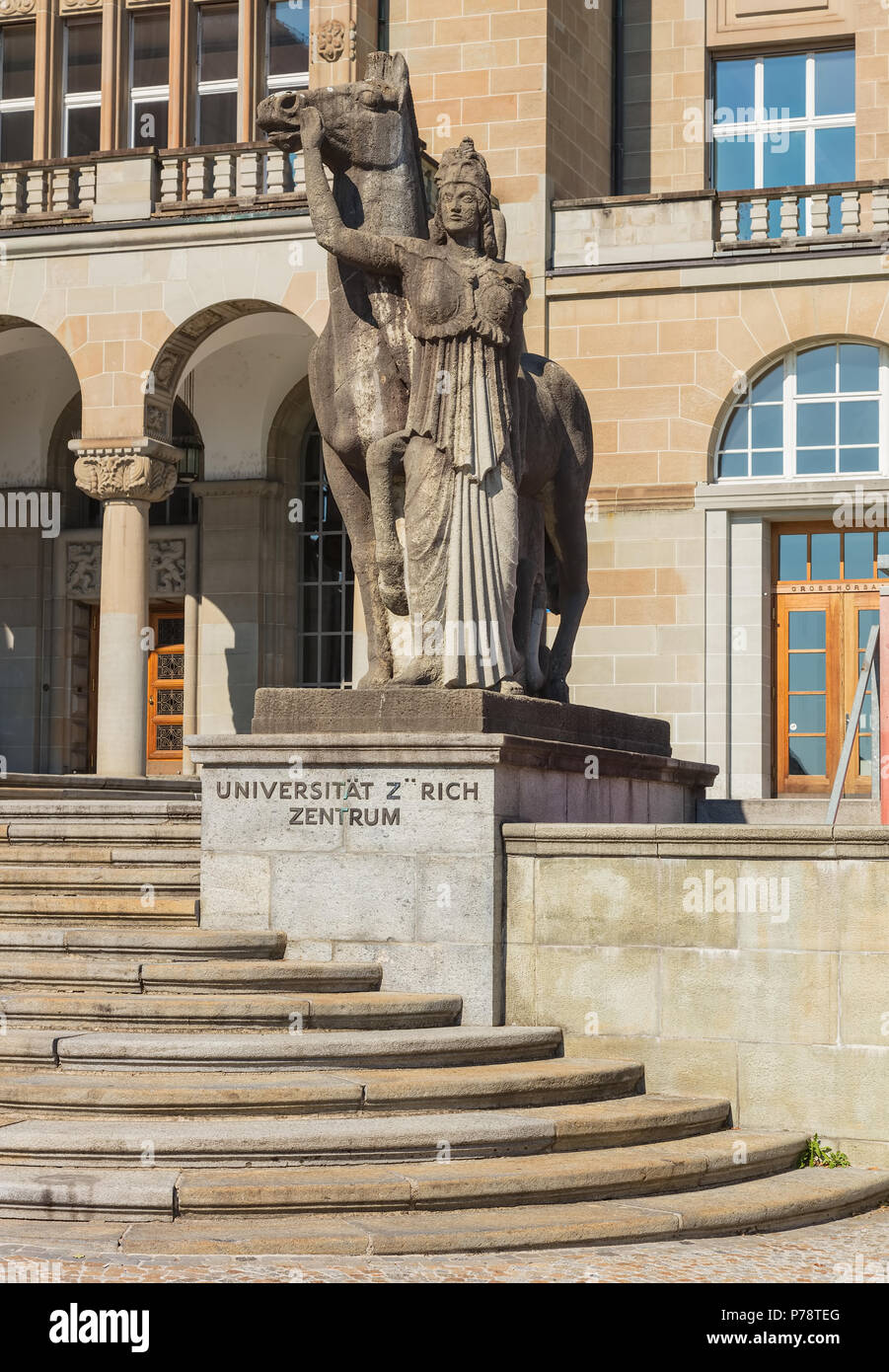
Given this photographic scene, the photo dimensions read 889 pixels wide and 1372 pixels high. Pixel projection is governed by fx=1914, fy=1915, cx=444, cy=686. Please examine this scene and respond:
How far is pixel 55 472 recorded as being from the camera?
1061 inches

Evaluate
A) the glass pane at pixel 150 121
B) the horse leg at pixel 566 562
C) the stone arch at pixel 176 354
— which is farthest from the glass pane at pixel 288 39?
the horse leg at pixel 566 562

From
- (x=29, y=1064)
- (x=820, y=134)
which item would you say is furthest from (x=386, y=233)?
(x=820, y=134)

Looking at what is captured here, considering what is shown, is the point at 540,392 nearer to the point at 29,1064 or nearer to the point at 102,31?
the point at 29,1064

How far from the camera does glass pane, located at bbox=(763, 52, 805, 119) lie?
82.8 feet

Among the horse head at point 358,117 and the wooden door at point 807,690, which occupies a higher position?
the horse head at point 358,117

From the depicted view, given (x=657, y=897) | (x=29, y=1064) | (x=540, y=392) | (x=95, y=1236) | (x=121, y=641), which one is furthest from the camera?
(x=121, y=641)

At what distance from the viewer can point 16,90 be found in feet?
86.3

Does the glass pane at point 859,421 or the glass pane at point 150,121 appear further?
the glass pane at point 150,121

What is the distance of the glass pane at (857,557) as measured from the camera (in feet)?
72.1

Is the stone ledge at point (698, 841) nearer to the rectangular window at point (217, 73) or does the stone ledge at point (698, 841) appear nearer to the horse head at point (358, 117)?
the horse head at point (358, 117)

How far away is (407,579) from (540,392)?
5.28 ft

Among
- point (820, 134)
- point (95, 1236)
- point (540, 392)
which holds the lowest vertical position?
point (95, 1236)

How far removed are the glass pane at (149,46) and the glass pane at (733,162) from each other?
24.3ft

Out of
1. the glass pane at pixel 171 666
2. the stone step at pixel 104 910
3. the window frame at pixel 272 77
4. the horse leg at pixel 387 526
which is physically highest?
the window frame at pixel 272 77
